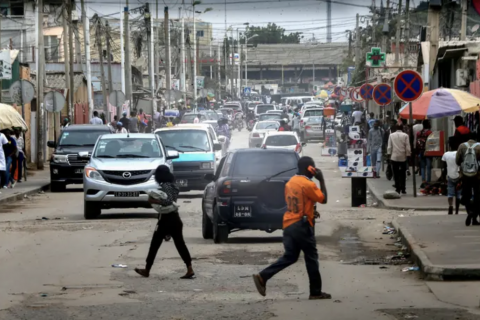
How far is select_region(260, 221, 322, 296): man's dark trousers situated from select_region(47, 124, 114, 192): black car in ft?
64.2

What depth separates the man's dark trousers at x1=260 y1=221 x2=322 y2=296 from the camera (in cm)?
1109

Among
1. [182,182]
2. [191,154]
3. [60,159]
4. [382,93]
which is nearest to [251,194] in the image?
[182,182]

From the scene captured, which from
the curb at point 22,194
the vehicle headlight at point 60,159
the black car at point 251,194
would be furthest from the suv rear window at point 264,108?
the black car at point 251,194

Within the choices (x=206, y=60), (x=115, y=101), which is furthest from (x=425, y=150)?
(x=206, y=60)

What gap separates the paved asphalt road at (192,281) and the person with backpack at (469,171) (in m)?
1.58

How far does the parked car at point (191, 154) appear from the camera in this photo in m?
28.1

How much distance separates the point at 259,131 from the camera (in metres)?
56.3

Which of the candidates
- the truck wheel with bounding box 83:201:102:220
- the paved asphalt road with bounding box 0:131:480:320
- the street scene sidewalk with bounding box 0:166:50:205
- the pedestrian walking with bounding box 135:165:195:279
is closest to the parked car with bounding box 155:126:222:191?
the street scene sidewalk with bounding box 0:166:50:205

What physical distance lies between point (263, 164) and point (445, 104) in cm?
848

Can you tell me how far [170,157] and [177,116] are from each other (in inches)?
1622

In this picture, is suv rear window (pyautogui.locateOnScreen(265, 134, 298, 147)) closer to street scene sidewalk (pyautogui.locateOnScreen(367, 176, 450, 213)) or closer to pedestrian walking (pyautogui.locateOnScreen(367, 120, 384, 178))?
pedestrian walking (pyautogui.locateOnScreen(367, 120, 384, 178))

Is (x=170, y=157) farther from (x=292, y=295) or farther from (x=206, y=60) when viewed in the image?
(x=206, y=60)

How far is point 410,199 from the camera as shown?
25.5 m

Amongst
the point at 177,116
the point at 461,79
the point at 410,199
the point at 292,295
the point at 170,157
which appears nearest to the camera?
the point at 292,295
